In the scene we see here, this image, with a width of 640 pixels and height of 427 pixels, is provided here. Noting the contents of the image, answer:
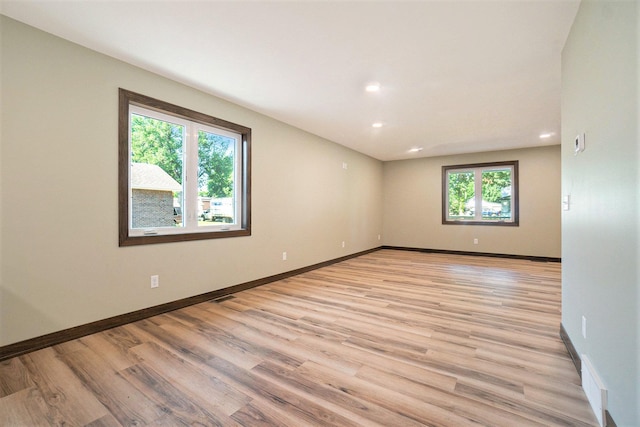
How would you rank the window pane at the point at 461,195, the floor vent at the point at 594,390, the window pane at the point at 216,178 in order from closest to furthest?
the floor vent at the point at 594,390 < the window pane at the point at 216,178 < the window pane at the point at 461,195

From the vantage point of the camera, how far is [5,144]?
2.06m

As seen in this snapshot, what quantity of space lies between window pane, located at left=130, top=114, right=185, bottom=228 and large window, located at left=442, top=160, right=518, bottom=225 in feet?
19.8

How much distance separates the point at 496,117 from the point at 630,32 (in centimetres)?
348

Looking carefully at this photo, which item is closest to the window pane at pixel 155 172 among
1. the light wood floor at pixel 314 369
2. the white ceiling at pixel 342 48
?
the white ceiling at pixel 342 48

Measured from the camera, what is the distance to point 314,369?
6.36ft

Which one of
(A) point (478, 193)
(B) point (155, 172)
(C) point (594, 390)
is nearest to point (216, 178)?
(B) point (155, 172)

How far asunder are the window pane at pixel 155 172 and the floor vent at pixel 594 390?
3.56 meters

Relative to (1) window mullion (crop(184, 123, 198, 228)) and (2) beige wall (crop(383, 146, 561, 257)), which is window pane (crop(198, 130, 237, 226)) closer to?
(1) window mullion (crop(184, 123, 198, 228))

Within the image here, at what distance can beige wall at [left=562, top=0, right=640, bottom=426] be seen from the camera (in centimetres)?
112

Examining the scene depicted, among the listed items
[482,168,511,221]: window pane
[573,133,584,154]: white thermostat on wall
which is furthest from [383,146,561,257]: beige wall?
[573,133,584,154]: white thermostat on wall

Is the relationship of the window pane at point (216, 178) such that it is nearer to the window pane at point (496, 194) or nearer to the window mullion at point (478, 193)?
the window mullion at point (478, 193)

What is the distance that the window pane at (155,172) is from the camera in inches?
114

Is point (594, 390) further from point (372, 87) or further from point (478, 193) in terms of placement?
point (478, 193)

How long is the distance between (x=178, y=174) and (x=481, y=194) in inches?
251
